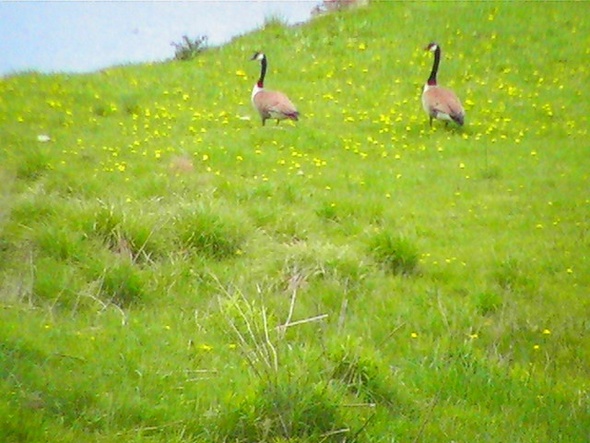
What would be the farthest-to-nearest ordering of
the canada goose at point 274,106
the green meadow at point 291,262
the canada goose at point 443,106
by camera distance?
the canada goose at point 443,106
the canada goose at point 274,106
the green meadow at point 291,262

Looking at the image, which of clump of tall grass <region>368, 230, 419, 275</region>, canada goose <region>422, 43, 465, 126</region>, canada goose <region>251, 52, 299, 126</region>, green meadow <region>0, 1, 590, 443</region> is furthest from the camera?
canada goose <region>422, 43, 465, 126</region>

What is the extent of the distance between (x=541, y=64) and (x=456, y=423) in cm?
1507

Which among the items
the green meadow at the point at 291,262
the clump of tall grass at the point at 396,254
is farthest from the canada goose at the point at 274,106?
the clump of tall grass at the point at 396,254

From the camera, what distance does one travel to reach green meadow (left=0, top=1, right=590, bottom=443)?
4.90 meters

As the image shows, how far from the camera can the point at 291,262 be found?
316 inches

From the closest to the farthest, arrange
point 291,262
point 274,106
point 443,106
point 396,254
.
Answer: point 291,262
point 396,254
point 274,106
point 443,106

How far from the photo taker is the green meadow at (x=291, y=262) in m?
4.90

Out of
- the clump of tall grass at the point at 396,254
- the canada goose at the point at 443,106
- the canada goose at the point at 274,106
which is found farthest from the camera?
the canada goose at the point at 443,106

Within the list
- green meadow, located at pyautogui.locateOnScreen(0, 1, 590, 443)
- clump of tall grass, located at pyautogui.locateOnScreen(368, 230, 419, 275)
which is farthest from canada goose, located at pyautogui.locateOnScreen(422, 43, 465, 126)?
clump of tall grass, located at pyautogui.locateOnScreen(368, 230, 419, 275)

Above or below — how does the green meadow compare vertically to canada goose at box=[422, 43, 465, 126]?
below

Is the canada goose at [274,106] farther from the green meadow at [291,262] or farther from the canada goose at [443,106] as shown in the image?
the canada goose at [443,106]

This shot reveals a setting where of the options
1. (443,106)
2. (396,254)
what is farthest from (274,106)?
(396,254)

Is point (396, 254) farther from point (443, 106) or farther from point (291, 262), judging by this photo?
point (443, 106)

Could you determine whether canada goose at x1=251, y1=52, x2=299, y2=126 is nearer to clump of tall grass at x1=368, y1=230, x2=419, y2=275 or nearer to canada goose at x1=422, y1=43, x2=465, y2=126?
canada goose at x1=422, y1=43, x2=465, y2=126
